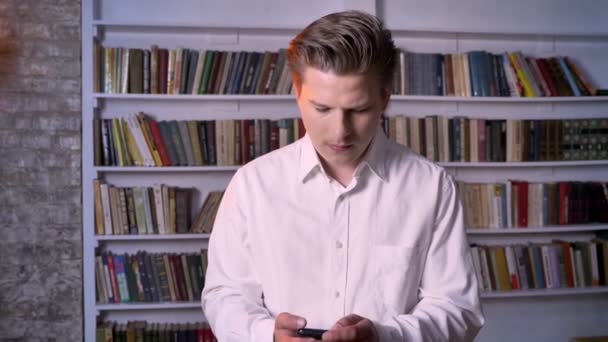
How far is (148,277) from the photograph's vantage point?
11.7 ft

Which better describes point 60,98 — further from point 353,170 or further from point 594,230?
point 594,230

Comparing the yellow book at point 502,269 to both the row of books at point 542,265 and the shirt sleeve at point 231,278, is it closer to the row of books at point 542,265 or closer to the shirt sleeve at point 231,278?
the row of books at point 542,265

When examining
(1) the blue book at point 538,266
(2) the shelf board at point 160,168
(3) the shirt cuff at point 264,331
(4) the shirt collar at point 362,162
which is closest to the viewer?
(3) the shirt cuff at point 264,331

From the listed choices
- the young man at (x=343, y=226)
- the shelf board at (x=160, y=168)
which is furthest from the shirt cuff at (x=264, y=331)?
the shelf board at (x=160, y=168)

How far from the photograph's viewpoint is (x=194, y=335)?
360 cm

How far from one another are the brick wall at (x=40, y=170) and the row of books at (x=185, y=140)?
0.26 metres

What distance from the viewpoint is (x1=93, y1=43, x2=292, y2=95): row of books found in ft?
11.6

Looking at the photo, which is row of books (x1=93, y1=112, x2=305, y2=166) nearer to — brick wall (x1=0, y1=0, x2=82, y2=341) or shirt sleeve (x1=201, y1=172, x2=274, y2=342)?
brick wall (x1=0, y1=0, x2=82, y2=341)

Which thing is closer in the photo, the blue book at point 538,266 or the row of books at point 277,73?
the row of books at point 277,73

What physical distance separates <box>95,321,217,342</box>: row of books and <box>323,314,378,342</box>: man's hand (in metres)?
2.52

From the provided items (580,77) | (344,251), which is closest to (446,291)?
(344,251)

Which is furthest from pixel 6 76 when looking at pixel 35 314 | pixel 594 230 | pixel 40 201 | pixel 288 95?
pixel 594 230

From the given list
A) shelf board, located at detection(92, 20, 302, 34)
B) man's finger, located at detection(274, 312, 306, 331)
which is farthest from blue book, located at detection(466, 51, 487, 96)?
man's finger, located at detection(274, 312, 306, 331)

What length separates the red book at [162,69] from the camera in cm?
354
